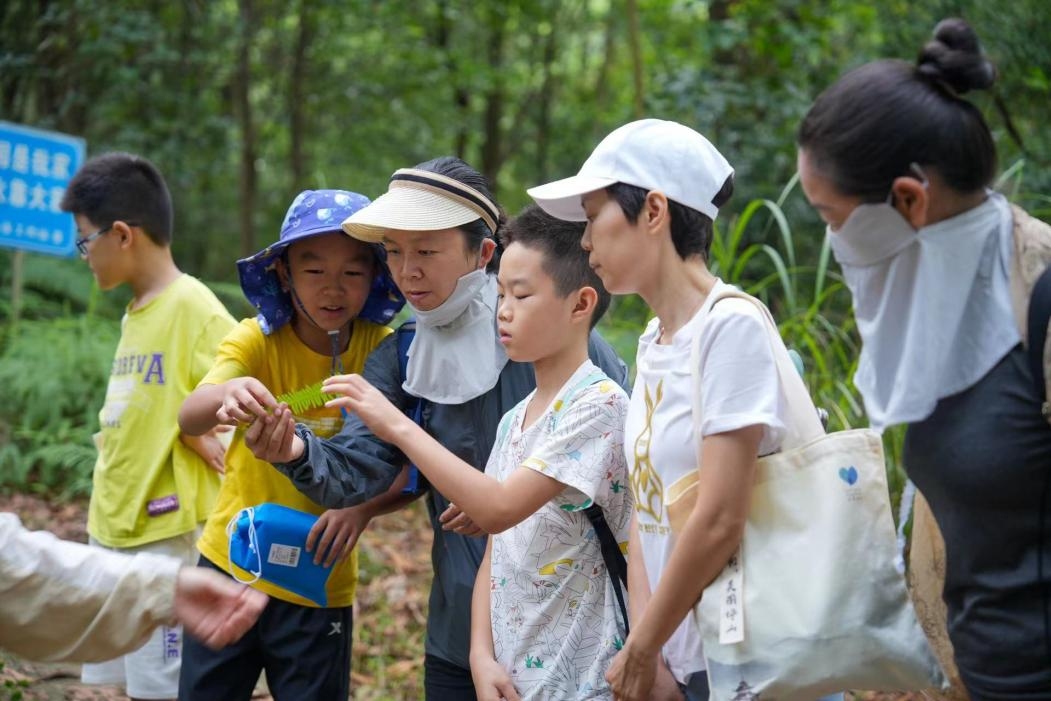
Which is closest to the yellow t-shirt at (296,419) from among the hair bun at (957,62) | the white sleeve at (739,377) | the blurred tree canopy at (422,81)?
the white sleeve at (739,377)

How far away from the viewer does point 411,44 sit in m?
13.8

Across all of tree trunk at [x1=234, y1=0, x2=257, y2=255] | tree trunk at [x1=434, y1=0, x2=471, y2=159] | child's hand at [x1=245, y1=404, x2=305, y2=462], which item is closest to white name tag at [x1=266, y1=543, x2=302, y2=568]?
child's hand at [x1=245, y1=404, x2=305, y2=462]

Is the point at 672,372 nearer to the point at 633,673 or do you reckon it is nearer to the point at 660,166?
the point at 660,166

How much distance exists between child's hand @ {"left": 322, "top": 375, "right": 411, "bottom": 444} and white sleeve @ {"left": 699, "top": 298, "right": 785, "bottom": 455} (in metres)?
0.82

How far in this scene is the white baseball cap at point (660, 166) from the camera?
228 cm

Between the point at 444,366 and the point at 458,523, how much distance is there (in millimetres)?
433

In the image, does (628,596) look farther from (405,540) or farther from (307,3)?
(307,3)

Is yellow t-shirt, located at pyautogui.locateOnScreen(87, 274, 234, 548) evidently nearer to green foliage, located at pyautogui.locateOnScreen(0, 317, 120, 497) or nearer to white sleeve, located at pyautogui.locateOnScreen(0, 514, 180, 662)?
white sleeve, located at pyautogui.locateOnScreen(0, 514, 180, 662)

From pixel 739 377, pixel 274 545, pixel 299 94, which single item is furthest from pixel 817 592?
pixel 299 94

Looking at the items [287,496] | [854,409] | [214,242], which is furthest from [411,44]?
[287,496]

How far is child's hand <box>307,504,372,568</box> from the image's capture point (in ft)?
9.77

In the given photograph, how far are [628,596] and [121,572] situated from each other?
112 cm

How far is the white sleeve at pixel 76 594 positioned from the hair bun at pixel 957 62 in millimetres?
1747

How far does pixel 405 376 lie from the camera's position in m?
3.04
